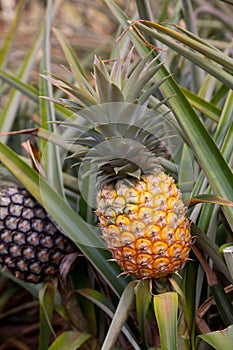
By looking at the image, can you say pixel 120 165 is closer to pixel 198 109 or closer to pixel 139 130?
pixel 139 130

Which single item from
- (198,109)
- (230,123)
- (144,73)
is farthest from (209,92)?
(144,73)

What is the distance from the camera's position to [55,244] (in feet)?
2.99

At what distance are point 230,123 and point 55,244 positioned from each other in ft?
1.14

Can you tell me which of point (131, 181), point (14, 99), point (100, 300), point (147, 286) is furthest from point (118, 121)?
point (14, 99)

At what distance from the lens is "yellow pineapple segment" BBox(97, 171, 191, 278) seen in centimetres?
66

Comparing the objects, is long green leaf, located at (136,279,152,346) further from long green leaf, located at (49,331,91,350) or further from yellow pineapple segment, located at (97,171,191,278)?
long green leaf, located at (49,331,91,350)

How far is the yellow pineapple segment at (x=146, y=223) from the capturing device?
0.66 meters

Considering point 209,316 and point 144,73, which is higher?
point 144,73

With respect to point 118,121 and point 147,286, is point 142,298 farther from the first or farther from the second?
point 118,121

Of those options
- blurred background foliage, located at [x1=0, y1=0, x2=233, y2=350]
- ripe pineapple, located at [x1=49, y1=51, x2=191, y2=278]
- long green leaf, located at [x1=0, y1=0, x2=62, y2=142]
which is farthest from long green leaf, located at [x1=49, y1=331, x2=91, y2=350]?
long green leaf, located at [x1=0, y1=0, x2=62, y2=142]

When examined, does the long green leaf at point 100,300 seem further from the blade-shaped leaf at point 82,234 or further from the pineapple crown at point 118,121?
the pineapple crown at point 118,121

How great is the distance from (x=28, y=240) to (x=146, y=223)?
299mm

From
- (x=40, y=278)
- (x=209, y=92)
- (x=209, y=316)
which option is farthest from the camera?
(x=209, y=92)

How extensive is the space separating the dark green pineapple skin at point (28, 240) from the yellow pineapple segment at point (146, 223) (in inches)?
9.4
